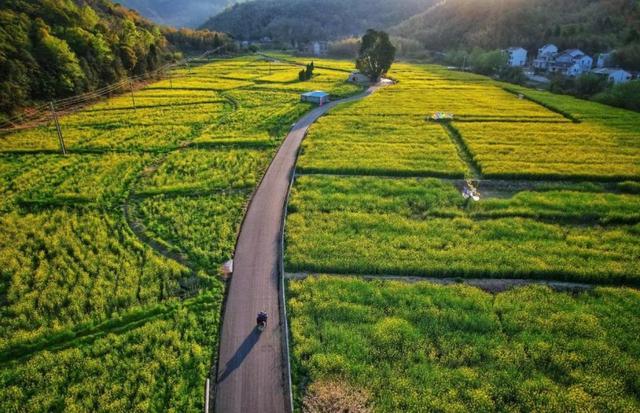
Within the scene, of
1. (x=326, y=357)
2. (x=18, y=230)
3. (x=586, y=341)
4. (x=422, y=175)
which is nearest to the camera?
(x=326, y=357)

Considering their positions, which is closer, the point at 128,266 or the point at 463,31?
the point at 128,266

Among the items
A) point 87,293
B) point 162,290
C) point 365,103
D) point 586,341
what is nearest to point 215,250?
point 162,290

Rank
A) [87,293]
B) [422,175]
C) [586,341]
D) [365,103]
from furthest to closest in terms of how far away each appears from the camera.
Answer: [365,103]
[422,175]
[87,293]
[586,341]

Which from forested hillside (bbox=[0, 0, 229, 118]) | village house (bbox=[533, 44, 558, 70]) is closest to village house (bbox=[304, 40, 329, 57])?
forested hillside (bbox=[0, 0, 229, 118])

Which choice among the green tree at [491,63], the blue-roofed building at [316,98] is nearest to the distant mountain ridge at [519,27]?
the green tree at [491,63]

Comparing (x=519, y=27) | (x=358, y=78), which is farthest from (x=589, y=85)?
(x=519, y=27)

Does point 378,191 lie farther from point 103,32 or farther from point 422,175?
point 103,32
